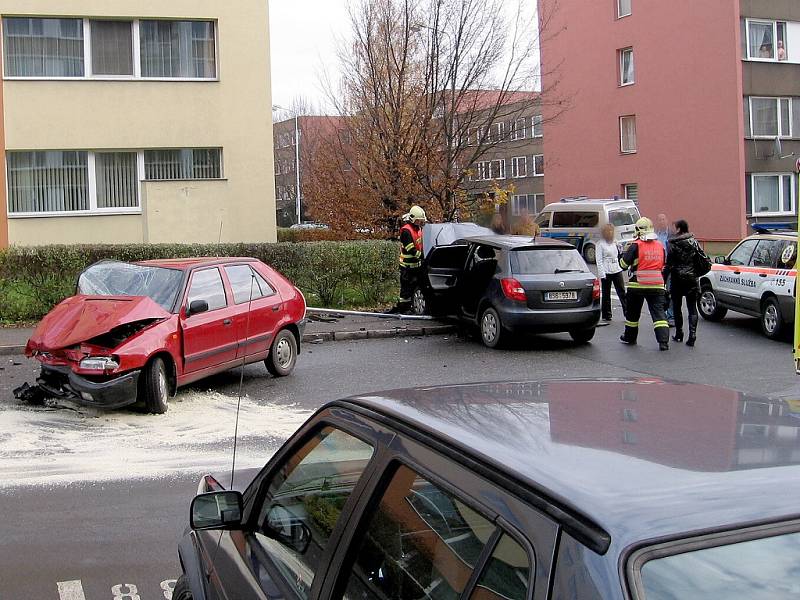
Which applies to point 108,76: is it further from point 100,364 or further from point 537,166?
point 537,166

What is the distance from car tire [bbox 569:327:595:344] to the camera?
14734 millimetres

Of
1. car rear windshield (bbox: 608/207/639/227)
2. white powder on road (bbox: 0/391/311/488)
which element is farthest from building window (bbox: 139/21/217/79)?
car rear windshield (bbox: 608/207/639/227)

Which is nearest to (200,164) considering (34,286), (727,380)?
(34,286)

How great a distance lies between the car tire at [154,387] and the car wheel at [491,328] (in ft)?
19.5

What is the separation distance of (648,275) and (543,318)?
166 centimetres

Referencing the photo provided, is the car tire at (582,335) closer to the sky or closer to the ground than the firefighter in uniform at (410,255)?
closer to the ground

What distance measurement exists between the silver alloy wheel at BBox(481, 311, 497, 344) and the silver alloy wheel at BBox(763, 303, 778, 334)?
15.0 ft

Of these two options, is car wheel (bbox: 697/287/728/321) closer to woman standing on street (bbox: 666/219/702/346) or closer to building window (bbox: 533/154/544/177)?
woman standing on street (bbox: 666/219/702/346)

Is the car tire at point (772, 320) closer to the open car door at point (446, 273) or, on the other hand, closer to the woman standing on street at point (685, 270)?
the woman standing on street at point (685, 270)

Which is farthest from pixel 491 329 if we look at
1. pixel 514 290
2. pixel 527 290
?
pixel 527 290

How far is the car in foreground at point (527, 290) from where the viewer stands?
13.9m

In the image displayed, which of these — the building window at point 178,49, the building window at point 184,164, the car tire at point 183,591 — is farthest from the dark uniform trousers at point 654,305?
the building window at point 178,49

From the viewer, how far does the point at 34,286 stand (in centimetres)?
1633

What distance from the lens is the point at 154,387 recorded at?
31.3ft
